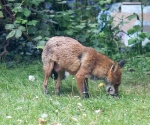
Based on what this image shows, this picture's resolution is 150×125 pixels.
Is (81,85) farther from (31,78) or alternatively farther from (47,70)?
(31,78)

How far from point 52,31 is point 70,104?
3950 millimetres

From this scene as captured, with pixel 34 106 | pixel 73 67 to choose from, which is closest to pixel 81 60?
pixel 73 67

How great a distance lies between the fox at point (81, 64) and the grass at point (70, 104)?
23 cm

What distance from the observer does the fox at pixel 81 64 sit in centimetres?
745

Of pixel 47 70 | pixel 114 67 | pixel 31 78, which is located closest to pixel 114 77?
pixel 114 67

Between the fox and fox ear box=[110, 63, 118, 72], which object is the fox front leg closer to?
the fox

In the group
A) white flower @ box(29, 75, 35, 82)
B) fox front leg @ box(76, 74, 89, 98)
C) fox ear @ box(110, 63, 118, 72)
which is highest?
fox ear @ box(110, 63, 118, 72)

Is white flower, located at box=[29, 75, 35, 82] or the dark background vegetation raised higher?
the dark background vegetation

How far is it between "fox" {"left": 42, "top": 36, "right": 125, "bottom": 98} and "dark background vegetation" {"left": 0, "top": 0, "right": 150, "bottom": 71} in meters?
1.34

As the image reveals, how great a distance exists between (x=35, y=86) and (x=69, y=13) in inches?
101

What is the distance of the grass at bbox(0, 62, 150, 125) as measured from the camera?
19.3 ft

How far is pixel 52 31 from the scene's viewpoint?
10336 mm

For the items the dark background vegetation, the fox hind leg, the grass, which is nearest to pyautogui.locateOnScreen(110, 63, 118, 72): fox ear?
the grass

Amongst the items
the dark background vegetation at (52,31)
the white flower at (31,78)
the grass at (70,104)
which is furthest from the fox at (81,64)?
the dark background vegetation at (52,31)
